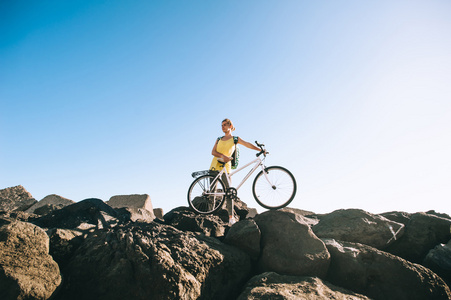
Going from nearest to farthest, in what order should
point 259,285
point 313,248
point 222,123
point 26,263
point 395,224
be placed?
1. point 26,263
2. point 259,285
3. point 313,248
4. point 395,224
5. point 222,123

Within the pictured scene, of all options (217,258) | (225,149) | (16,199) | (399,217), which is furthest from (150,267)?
(16,199)

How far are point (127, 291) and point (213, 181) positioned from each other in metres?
3.52

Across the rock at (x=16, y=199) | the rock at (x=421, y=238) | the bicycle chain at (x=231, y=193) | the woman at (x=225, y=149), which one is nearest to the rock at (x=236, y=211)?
the woman at (x=225, y=149)

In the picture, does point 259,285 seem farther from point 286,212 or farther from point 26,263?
point 26,263

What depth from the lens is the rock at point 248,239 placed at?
4.86 m

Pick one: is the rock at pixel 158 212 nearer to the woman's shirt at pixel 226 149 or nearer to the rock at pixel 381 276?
the woman's shirt at pixel 226 149

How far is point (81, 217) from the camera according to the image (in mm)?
5625

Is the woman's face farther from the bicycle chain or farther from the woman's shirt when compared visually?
the bicycle chain

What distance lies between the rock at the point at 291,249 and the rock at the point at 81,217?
11.6ft

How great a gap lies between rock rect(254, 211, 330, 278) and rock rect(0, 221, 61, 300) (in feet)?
11.8

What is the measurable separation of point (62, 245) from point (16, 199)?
12851 millimetres

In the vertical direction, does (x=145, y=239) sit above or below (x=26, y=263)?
above

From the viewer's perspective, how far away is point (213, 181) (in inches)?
256

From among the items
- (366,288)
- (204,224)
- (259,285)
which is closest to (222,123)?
(204,224)
